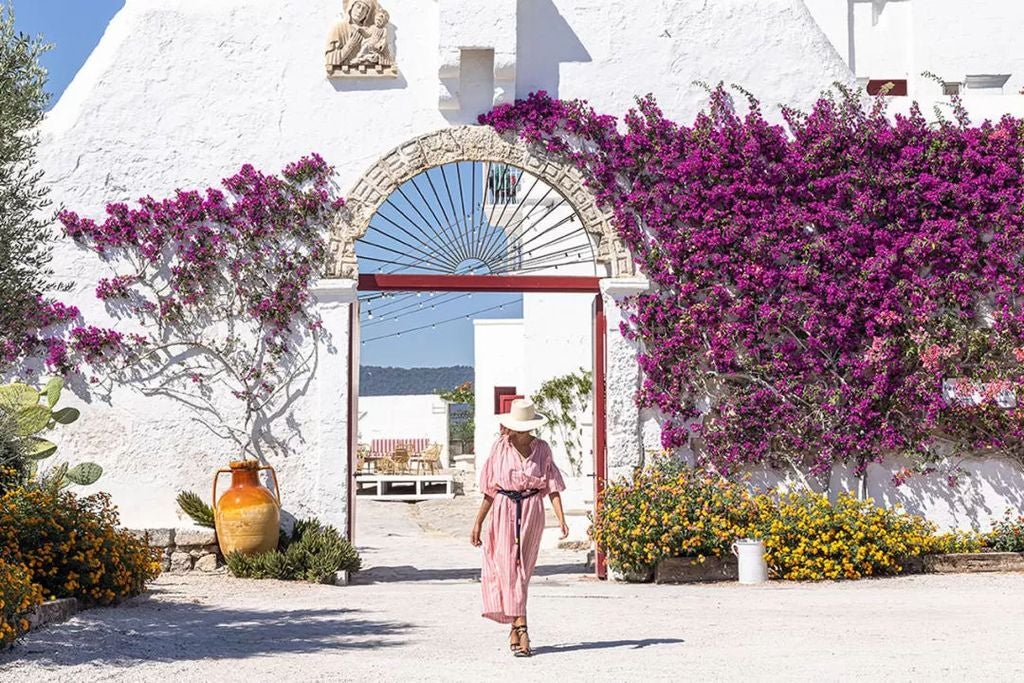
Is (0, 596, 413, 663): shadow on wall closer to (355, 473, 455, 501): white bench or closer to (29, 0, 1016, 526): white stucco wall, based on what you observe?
(29, 0, 1016, 526): white stucco wall

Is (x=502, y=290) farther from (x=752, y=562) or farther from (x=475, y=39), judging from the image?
(x=752, y=562)

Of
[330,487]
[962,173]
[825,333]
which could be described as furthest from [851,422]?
[330,487]

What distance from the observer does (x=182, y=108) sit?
11.7m

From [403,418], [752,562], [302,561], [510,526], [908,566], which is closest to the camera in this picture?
[510,526]

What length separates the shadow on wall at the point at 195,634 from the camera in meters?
6.97

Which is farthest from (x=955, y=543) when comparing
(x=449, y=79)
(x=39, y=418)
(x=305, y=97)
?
(x=39, y=418)

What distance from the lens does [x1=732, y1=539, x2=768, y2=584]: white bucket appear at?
10.6 meters

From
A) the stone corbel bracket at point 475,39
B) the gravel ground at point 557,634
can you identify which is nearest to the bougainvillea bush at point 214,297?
the stone corbel bracket at point 475,39

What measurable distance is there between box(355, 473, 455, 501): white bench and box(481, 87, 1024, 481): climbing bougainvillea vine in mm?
11321

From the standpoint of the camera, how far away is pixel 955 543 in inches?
446

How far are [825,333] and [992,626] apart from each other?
3969 millimetres

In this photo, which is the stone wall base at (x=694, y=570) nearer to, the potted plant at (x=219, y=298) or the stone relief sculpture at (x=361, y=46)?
the potted plant at (x=219, y=298)

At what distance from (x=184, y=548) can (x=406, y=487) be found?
515 inches

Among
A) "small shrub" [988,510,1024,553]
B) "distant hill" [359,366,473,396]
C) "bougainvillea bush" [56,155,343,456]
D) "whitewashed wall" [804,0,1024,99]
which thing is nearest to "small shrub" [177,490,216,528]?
"bougainvillea bush" [56,155,343,456]
